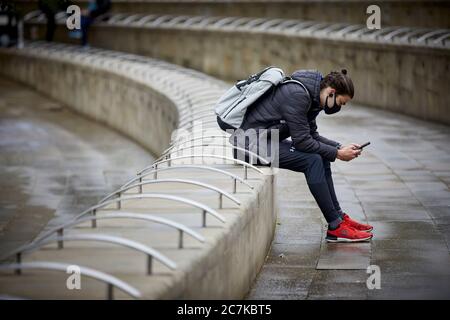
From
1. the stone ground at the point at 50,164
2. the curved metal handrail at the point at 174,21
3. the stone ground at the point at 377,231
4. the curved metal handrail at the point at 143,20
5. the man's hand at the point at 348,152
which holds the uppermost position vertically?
the man's hand at the point at 348,152

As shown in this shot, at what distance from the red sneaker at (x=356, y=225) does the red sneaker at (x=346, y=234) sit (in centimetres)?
8

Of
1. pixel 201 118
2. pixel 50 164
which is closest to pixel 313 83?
pixel 201 118

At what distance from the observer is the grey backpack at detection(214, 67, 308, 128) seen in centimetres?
916

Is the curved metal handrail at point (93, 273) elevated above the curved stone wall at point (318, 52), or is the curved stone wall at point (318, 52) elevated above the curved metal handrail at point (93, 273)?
the curved metal handrail at point (93, 273)

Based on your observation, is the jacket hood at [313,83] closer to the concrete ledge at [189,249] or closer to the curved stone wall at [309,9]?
the concrete ledge at [189,249]

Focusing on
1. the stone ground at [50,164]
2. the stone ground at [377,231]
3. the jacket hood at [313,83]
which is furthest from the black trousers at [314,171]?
the stone ground at [50,164]

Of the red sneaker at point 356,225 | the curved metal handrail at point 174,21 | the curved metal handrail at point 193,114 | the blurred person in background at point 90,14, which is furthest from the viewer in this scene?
the blurred person in background at point 90,14

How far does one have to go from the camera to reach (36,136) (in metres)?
21.0

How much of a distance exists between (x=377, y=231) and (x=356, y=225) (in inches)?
15.5

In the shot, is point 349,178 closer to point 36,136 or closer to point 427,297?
point 427,297

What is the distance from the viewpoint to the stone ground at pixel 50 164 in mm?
14000

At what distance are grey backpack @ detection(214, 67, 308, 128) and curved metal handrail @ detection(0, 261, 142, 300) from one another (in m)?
3.61

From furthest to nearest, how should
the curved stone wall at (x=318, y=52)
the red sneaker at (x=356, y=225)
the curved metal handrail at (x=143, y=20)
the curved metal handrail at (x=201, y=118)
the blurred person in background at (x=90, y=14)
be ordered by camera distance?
the blurred person in background at (x=90, y=14) < the curved metal handrail at (x=143, y=20) < the curved stone wall at (x=318, y=52) < the curved metal handrail at (x=201, y=118) < the red sneaker at (x=356, y=225)

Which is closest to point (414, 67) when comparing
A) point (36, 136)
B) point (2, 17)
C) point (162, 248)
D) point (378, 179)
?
point (378, 179)
